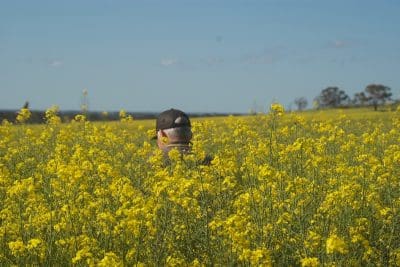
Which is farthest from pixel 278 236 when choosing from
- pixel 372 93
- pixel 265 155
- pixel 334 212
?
pixel 372 93

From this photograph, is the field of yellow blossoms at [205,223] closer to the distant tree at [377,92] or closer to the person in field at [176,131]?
the person in field at [176,131]

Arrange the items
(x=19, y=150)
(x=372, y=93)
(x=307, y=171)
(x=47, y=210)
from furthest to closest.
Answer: (x=372, y=93), (x=19, y=150), (x=307, y=171), (x=47, y=210)

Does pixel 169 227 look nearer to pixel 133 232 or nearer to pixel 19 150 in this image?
pixel 133 232

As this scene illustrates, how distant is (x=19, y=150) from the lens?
8977 millimetres

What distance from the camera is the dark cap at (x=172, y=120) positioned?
877 centimetres

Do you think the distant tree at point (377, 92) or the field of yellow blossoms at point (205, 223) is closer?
the field of yellow blossoms at point (205, 223)

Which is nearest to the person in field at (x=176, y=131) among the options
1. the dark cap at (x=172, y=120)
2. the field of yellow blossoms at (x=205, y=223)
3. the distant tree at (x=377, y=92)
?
the dark cap at (x=172, y=120)

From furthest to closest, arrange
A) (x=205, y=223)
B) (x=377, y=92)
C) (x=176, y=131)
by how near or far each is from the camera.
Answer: (x=377, y=92) < (x=176, y=131) < (x=205, y=223)

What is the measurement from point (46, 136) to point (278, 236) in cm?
585

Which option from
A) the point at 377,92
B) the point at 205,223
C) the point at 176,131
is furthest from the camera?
the point at 377,92

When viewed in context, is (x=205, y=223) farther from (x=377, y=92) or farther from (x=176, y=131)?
(x=377, y=92)

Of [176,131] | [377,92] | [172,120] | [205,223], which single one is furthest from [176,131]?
[377,92]

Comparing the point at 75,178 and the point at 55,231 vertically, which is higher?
the point at 75,178

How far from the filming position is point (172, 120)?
8.79m
